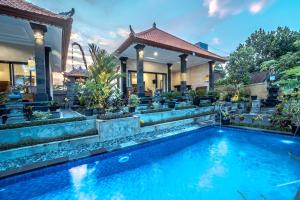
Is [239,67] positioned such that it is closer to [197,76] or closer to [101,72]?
[197,76]

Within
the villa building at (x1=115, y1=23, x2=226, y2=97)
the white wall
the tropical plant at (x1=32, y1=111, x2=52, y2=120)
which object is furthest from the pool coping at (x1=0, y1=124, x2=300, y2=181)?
the white wall

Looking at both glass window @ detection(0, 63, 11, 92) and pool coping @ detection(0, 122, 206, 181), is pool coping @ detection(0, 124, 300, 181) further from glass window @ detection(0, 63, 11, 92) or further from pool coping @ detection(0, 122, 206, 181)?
glass window @ detection(0, 63, 11, 92)

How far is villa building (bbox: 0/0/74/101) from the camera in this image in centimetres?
568

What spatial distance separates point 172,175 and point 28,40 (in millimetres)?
9816

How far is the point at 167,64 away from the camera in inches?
589

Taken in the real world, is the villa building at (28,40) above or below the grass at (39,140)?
above

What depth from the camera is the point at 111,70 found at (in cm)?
677

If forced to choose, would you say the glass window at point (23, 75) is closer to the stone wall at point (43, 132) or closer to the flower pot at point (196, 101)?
the stone wall at point (43, 132)

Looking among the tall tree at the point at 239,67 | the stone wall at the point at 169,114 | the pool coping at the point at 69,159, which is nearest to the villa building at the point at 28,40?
the pool coping at the point at 69,159

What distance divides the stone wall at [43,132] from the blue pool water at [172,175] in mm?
1445

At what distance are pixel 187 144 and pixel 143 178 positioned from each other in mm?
2991

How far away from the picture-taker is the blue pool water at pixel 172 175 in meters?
3.44

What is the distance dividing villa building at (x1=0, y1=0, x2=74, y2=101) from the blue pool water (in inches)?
143

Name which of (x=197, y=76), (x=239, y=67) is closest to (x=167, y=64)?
(x=197, y=76)
